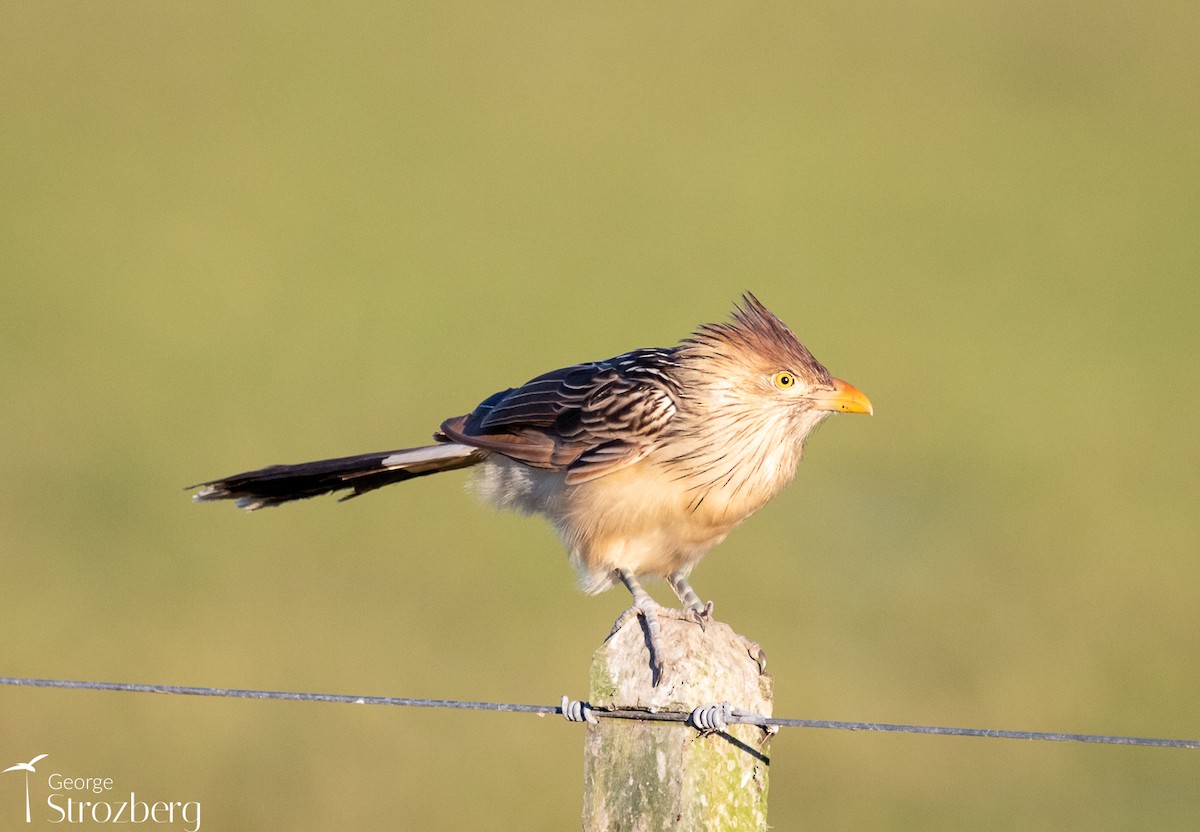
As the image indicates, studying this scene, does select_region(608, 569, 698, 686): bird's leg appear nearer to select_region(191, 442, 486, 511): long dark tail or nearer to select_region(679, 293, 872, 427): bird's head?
select_region(679, 293, 872, 427): bird's head

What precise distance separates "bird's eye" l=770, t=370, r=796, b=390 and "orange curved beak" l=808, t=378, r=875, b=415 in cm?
8

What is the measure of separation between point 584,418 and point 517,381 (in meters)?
6.87

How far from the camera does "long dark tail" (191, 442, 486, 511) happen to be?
17.6ft

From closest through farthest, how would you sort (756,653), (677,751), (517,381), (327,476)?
(677,751)
(756,653)
(327,476)
(517,381)

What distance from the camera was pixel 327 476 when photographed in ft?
17.7

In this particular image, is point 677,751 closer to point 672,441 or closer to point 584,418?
point 672,441

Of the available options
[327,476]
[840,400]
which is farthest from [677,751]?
[327,476]

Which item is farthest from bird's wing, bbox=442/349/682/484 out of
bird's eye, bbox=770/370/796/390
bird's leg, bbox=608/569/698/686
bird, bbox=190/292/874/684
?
bird's leg, bbox=608/569/698/686

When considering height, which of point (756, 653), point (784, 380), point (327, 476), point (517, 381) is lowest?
point (756, 653)

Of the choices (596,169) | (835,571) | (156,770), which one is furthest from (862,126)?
(156,770)

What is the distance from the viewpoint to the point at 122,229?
1515 cm

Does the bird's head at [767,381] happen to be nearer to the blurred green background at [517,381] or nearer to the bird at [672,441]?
the bird at [672,441]

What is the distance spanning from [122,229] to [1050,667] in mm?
9718

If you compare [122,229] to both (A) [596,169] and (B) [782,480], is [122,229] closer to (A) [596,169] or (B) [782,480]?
(A) [596,169]
